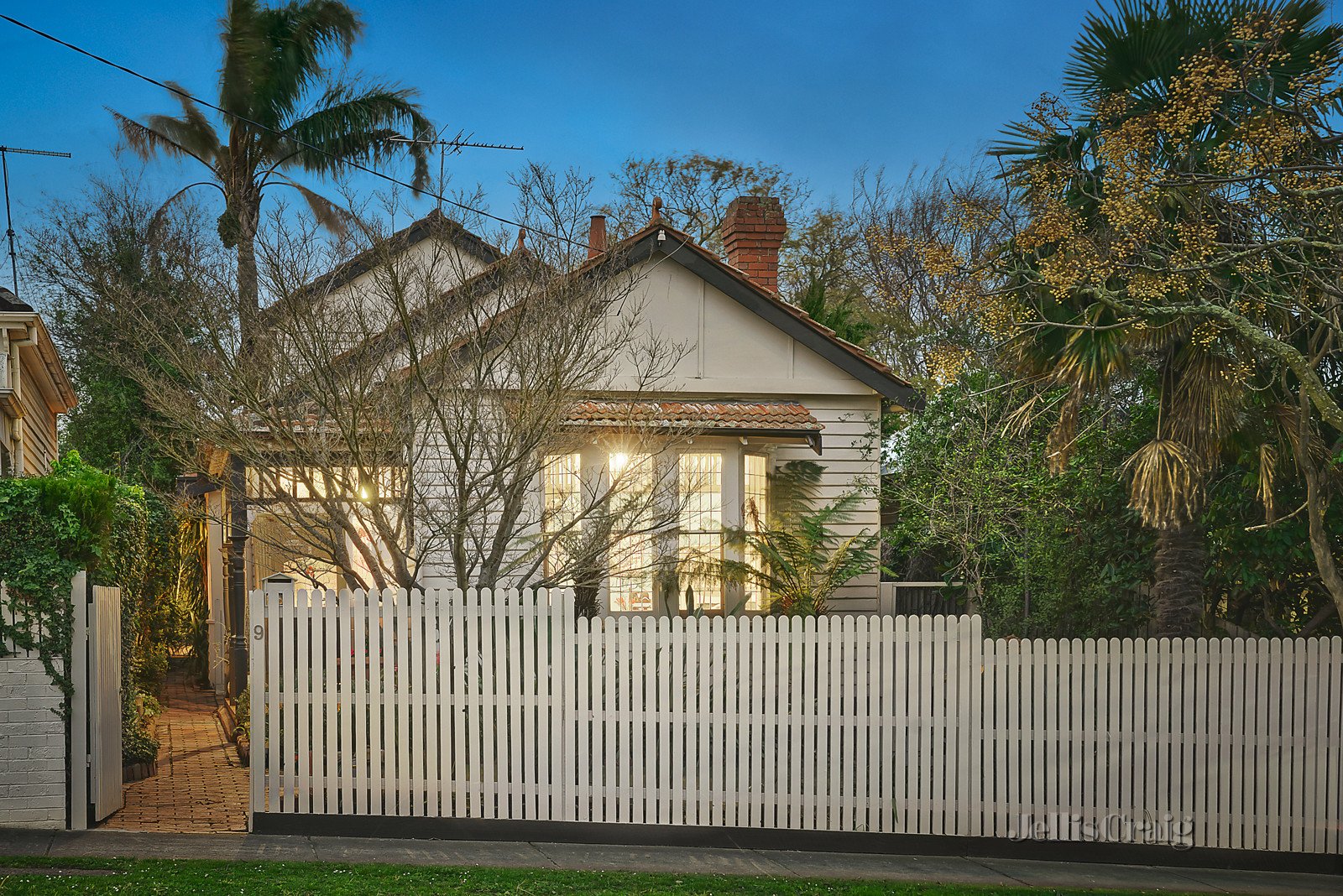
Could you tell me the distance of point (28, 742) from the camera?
8.39 meters

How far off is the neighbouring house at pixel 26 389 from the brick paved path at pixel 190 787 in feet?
11.3

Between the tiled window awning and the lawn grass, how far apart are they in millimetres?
5319

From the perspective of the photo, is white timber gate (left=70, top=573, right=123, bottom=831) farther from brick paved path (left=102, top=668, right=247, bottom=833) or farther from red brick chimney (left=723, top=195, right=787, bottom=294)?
red brick chimney (left=723, top=195, right=787, bottom=294)

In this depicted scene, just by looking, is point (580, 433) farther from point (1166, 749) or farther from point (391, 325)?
point (1166, 749)

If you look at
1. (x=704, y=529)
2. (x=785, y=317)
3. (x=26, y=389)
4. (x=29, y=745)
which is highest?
(x=785, y=317)

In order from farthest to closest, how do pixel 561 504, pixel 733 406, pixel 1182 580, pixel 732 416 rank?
pixel 733 406 < pixel 732 416 < pixel 1182 580 < pixel 561 504

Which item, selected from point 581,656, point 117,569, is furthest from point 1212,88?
point 117,569

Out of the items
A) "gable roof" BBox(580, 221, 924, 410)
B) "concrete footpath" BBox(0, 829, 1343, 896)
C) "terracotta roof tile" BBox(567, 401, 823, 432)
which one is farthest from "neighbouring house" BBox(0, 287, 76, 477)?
"gable roof" BBox(580, 221, 924, 410)

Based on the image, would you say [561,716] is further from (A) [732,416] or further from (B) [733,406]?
(B) [733,406]

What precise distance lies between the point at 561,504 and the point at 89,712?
4.41m

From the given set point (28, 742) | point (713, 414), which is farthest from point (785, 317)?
point (28, 742)

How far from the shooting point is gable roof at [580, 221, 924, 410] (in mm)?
15305

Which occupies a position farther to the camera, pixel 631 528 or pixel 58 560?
pixel 631 528

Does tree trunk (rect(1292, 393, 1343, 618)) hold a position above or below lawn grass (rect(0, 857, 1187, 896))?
above
